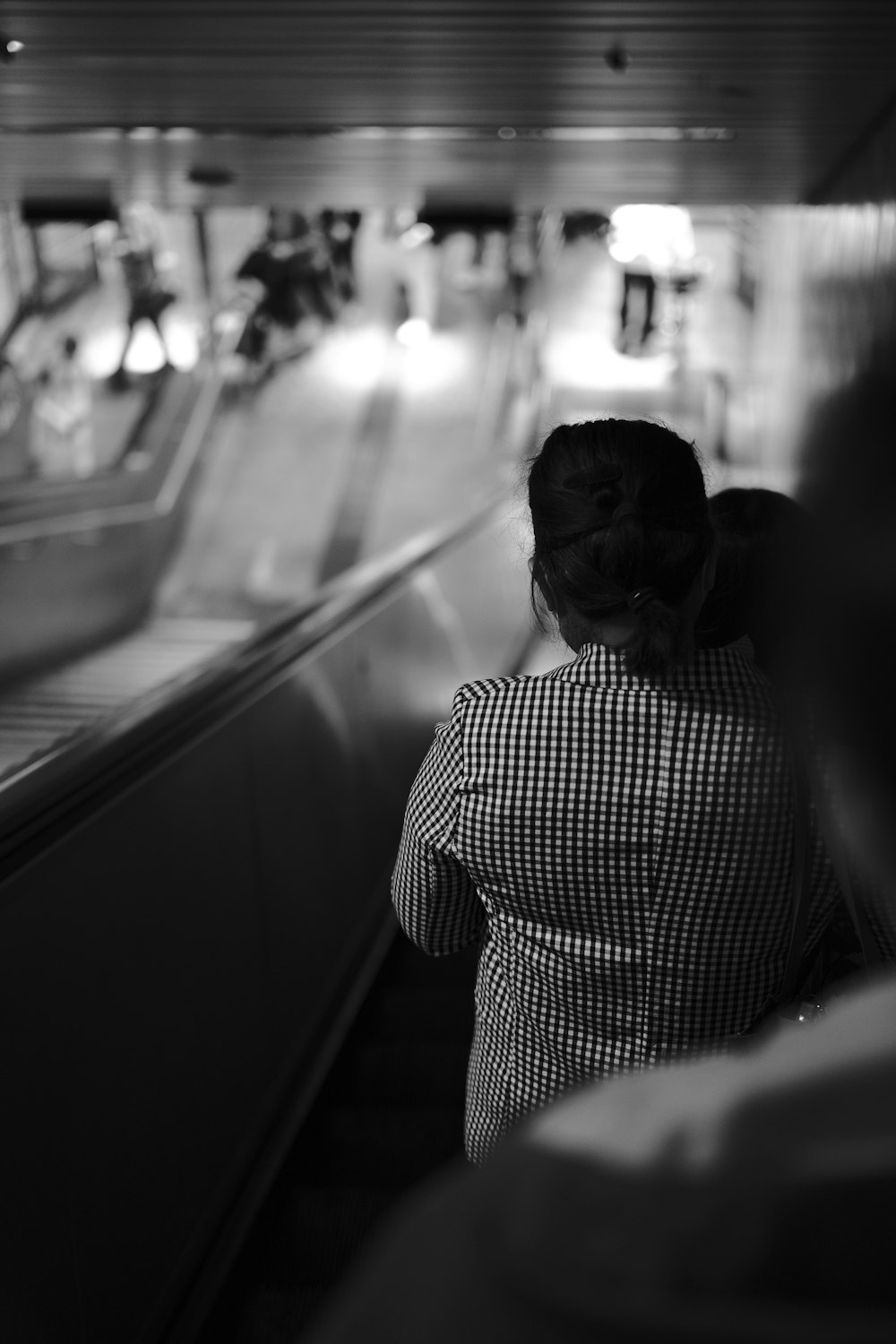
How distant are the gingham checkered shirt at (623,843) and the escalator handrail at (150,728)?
25.3 inches

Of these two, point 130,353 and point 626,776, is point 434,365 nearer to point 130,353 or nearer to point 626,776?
point 130,353

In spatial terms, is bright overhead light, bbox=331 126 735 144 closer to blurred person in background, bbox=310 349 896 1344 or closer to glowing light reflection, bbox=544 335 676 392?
blurred person in background, bbox=310 349 896 1344

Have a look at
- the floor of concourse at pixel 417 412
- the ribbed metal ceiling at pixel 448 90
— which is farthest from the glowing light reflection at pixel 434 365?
the ribbed metal ceiling at pixel 448 90

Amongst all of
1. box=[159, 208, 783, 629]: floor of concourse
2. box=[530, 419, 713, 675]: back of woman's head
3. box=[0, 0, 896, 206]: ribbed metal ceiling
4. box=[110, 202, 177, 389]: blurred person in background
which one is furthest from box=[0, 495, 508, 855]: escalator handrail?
box=[110, 202, 177, 389]: blurred person in background

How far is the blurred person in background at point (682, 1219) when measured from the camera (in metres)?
0.50

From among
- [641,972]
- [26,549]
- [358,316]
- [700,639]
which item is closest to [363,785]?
[700,639]

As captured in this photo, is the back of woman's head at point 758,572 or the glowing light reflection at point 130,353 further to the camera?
the glowing light reflection at point 130,353

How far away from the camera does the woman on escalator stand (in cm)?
138

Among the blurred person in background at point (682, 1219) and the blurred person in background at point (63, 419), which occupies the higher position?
the blurred person in background at point (682, 1219)

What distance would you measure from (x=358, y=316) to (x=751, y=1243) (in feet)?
51.9

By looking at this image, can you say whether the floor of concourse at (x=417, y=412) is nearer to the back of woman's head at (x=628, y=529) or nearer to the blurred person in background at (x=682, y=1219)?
the back of woman's head at (x=628, y=529)

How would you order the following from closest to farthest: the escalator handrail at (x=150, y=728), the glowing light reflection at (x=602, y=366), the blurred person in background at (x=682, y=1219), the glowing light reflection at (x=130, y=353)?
the blurred person in background at (x=682, y=1219), the escalator handrail at (x=150, y=728), the glowing light reflection at (x=130, y=353), the glowing light reflection at (x=602, y=366)

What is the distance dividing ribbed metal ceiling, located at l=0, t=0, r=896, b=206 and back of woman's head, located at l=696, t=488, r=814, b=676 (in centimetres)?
273

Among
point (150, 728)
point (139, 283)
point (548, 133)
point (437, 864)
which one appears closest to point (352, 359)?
point (139, 283)
